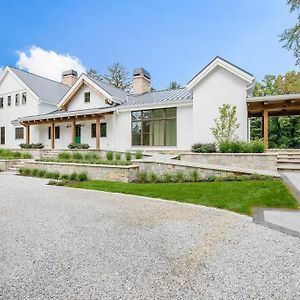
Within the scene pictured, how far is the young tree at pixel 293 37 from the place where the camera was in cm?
1661

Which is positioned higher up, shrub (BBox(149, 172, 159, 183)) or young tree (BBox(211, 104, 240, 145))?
young tree (BBox(211, 104, 240, 145))

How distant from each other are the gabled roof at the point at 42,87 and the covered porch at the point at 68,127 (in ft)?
9.46

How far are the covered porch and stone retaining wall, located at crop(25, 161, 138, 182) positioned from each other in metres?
6.81

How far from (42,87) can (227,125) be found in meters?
19.8

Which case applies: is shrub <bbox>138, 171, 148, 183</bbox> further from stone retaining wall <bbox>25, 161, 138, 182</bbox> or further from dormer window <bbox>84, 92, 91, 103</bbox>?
dormer window <bbox>84, 92, 91, 103</bbox>

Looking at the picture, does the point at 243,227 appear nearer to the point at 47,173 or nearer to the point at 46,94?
the point at 47,173

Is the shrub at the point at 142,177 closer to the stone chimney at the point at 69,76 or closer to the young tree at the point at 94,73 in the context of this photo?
the stone chimney at the point at 69,76

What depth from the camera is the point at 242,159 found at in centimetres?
1113

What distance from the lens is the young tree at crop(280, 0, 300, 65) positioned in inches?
654

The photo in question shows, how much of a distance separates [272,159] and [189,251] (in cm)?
820

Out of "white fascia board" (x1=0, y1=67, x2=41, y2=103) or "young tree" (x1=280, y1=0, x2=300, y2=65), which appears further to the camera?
"white fascia board" (x1=0, y1=67, x2=41, y2=103)

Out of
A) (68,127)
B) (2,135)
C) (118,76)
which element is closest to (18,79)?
(2,135)

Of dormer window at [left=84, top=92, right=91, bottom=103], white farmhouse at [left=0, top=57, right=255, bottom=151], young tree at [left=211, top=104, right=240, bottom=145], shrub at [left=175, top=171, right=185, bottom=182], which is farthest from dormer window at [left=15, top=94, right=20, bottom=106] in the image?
shrub at [left=175, top=171, right=185, bottom=182]

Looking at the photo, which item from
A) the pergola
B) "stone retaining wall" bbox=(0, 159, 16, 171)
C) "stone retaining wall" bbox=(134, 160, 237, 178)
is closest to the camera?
"stone retaining wall" bbox=(134, 160, 237, 178)
